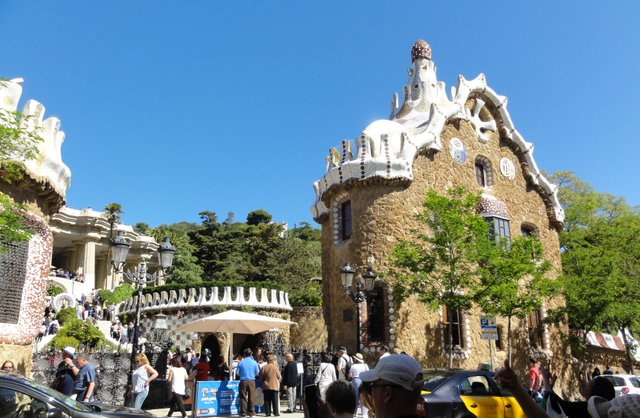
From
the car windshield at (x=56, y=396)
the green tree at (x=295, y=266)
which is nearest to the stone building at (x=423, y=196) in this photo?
the car windshield at (x=56, y=396)

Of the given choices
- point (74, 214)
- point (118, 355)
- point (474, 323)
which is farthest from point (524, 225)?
point (74, 214)

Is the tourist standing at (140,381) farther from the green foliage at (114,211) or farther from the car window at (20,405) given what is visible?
the green foliage at (114,211)

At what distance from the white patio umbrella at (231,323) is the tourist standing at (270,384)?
139cm

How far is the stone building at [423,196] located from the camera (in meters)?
18.5

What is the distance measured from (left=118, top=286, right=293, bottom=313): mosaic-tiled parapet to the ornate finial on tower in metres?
12.2

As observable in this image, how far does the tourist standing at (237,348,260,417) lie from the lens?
11.4m

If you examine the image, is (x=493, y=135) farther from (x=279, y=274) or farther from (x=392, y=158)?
(x=279, y=274)

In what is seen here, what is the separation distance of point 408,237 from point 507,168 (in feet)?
24.3

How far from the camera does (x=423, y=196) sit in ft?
65.6

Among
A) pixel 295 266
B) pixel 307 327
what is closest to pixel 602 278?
pixel 307 327

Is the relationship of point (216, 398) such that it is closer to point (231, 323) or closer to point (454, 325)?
point (231, 323)

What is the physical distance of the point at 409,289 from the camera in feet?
57.5

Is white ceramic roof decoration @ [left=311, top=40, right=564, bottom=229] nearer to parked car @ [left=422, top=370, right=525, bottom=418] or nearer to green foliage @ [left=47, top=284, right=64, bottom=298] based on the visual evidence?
parked car @ [left=422, top=370, right=525, bottom=418]

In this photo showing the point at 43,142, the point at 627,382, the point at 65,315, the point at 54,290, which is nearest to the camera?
the point at 43,142
